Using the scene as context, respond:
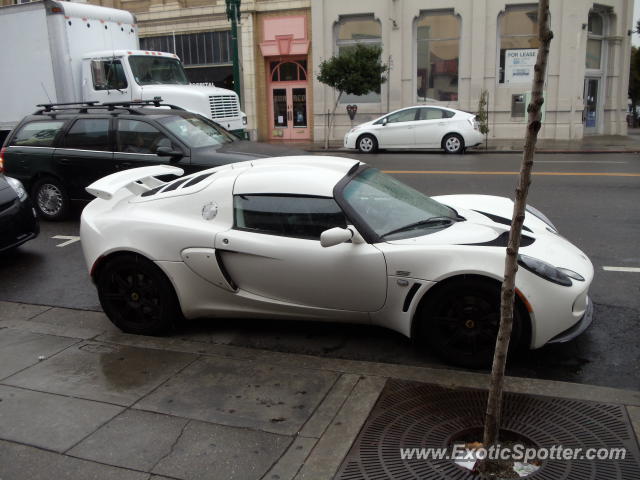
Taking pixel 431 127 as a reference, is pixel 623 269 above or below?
below

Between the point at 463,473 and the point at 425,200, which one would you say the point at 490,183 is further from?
the point at 463,473

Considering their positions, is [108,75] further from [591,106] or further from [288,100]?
[591,106]

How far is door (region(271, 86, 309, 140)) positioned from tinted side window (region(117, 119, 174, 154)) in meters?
17.6

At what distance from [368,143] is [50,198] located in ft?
38.3

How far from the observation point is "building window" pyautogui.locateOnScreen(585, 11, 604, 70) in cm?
2377

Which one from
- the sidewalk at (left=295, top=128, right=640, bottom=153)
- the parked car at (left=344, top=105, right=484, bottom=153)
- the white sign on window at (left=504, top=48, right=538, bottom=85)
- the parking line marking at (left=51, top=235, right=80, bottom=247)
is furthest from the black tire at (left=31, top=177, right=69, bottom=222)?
the white sign on window at (left=504, top=48, right=538, bottom=85)


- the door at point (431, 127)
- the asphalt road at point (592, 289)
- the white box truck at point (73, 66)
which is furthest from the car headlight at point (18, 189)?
the door at point (431, 127)

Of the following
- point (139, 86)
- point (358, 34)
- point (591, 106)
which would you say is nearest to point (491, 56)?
point (591, 106)

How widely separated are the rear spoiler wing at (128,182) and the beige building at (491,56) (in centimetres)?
1870

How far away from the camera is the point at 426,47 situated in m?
24.4

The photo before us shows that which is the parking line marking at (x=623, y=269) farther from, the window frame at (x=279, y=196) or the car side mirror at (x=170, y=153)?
the car side mirror at (x=170, y=153)

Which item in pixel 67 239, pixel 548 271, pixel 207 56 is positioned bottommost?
pixel 67 239

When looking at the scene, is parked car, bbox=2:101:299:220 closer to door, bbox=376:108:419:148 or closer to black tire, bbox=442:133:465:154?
door, bbox=376:108:419:148

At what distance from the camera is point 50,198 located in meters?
9.65
